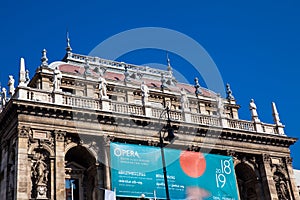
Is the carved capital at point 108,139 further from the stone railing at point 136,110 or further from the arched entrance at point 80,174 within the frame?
the stone railing at point 136,110

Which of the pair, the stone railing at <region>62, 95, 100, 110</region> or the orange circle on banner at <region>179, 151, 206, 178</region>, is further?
the orange circle on banner at <region>179, 151, 206, 178</region>

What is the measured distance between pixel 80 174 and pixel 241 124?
1509cm

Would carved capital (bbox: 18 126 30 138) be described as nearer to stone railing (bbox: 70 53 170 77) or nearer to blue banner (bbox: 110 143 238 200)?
blue banner (bbox: 110 143 238 200)

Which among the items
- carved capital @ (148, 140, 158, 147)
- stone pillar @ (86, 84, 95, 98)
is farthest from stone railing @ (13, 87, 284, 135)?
stone pillar @ (86, 84, 95, 98)

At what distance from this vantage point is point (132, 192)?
36.2 metres

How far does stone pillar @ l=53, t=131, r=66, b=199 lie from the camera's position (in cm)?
3378

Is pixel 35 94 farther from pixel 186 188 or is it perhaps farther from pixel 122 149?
pixel 186 188

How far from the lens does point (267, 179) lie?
43.0 meters

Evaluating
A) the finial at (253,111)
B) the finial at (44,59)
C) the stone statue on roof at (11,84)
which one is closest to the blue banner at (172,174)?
the finial at (253,111)

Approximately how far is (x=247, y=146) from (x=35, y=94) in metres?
18.6

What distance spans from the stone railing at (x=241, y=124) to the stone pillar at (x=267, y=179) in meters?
2.72

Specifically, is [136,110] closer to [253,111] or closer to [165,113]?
[165,113]

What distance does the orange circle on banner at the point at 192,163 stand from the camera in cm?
3925

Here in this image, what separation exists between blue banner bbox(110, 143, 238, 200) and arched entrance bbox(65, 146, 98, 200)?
194 cm
